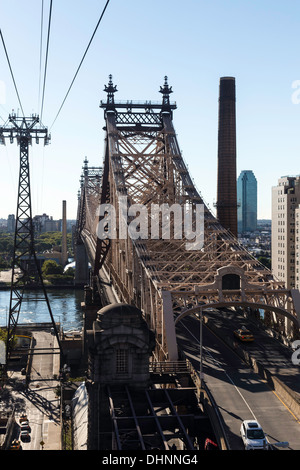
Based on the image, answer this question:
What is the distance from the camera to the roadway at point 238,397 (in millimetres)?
23259

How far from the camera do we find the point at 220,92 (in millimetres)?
69938

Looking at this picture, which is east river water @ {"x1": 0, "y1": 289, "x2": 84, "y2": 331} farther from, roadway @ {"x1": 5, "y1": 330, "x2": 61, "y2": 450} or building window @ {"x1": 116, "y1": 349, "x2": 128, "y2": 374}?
building window @ {"x1": 116, "y1": 349, "x2": 128, "y2": 374}

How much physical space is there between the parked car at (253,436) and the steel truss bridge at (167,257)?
9934 mm

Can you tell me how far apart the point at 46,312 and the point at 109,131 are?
4656cm

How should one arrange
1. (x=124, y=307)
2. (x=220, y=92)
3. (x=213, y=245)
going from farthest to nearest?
(x=220, y=92) < (x=213, y=245) < (x=124, y=307)

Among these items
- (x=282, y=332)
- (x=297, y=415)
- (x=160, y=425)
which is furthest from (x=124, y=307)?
(x=282, y=332)

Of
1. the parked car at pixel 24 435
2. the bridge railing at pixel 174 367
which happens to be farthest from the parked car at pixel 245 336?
the parked car at pixel 24 435

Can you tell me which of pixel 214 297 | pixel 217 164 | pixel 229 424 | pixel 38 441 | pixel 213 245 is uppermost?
pixel 217 164

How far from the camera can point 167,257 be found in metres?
47.9

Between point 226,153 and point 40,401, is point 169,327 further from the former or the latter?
point 226,153

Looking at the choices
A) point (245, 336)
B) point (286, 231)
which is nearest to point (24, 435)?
point (245, 336)
